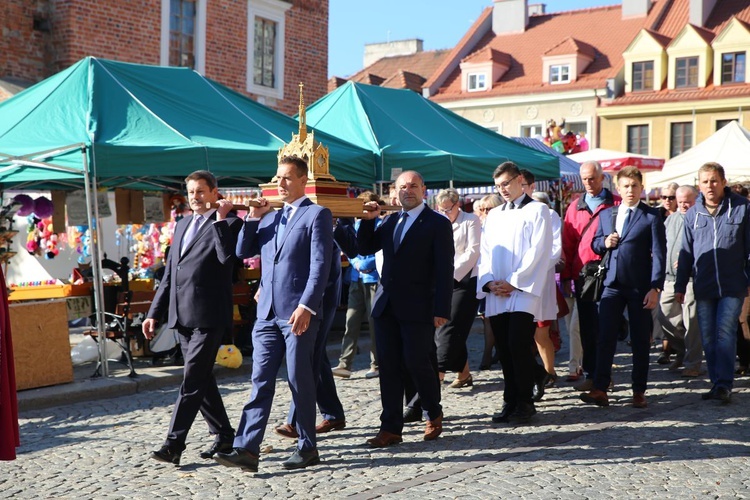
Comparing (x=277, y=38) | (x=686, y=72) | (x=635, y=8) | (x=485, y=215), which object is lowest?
(x=485, y=215)

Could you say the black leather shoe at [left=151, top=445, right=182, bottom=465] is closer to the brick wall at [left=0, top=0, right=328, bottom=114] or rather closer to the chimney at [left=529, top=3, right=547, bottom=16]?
the brick wall at [left=0, top=0, right=328, bottom=114]

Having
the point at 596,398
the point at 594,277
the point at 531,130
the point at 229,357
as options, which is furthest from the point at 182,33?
the point at 531,130

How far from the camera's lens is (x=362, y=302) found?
9.70 metres

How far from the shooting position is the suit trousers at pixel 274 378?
18.8 feet

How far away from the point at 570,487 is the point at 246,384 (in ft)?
15.2

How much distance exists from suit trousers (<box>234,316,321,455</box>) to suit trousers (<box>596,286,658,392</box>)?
2813 mm

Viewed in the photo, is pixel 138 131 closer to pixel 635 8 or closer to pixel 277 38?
pixel 277 38

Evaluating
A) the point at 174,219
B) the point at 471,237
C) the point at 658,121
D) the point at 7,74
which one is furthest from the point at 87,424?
the point at 658,121

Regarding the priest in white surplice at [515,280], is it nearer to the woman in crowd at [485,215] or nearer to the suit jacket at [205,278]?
the woman in crowd at [485,215]

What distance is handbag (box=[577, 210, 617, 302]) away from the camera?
307 inches

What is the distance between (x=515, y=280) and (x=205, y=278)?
93.2 inches

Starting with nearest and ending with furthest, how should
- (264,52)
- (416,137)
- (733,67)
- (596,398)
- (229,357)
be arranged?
(596,398) → (229,357) → (416,137) → (264,52) → (733,67)

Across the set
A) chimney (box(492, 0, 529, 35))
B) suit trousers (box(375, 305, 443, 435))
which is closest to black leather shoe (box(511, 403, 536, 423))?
suit trousers (box(375, 305, 443, 435))

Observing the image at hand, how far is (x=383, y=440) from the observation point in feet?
21.0
